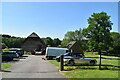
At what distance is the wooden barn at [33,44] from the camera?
63344mm

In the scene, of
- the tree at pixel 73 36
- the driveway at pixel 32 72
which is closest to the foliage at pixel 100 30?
the driveway at pixel 32 72

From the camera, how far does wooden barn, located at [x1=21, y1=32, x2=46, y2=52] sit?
63344 millimetres

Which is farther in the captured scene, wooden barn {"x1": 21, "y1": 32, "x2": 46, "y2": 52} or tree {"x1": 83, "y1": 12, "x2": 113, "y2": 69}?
wooden barn {"x1": 21, "y1": 32, "x2": 46, "y2": 52}

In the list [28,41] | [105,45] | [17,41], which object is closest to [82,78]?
[105,45]

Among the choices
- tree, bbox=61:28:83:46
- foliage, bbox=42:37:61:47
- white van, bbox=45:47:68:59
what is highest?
tree, bbox=61:28:83:46

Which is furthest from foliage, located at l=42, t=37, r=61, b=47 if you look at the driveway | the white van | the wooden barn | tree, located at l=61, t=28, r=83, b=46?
the driveway

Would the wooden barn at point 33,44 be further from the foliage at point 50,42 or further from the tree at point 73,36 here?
the tree at point 73,36

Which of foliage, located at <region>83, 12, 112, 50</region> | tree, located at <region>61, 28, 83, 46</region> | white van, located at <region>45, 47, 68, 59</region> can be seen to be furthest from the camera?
tree, located at <region>61, 28, 83, 46</region>

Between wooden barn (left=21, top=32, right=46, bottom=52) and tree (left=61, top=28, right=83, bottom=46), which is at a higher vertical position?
tree (left=61, top=28, right=83, bottom=46)

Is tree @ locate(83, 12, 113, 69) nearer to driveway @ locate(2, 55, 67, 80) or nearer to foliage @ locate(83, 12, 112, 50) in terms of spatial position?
foliage @ locate(83, 12, 112, 50)

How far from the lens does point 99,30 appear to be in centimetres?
1672

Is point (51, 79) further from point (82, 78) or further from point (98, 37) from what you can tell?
point (98, 37)

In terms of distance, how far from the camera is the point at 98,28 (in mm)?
16781

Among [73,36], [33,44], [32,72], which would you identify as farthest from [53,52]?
[73,36]
